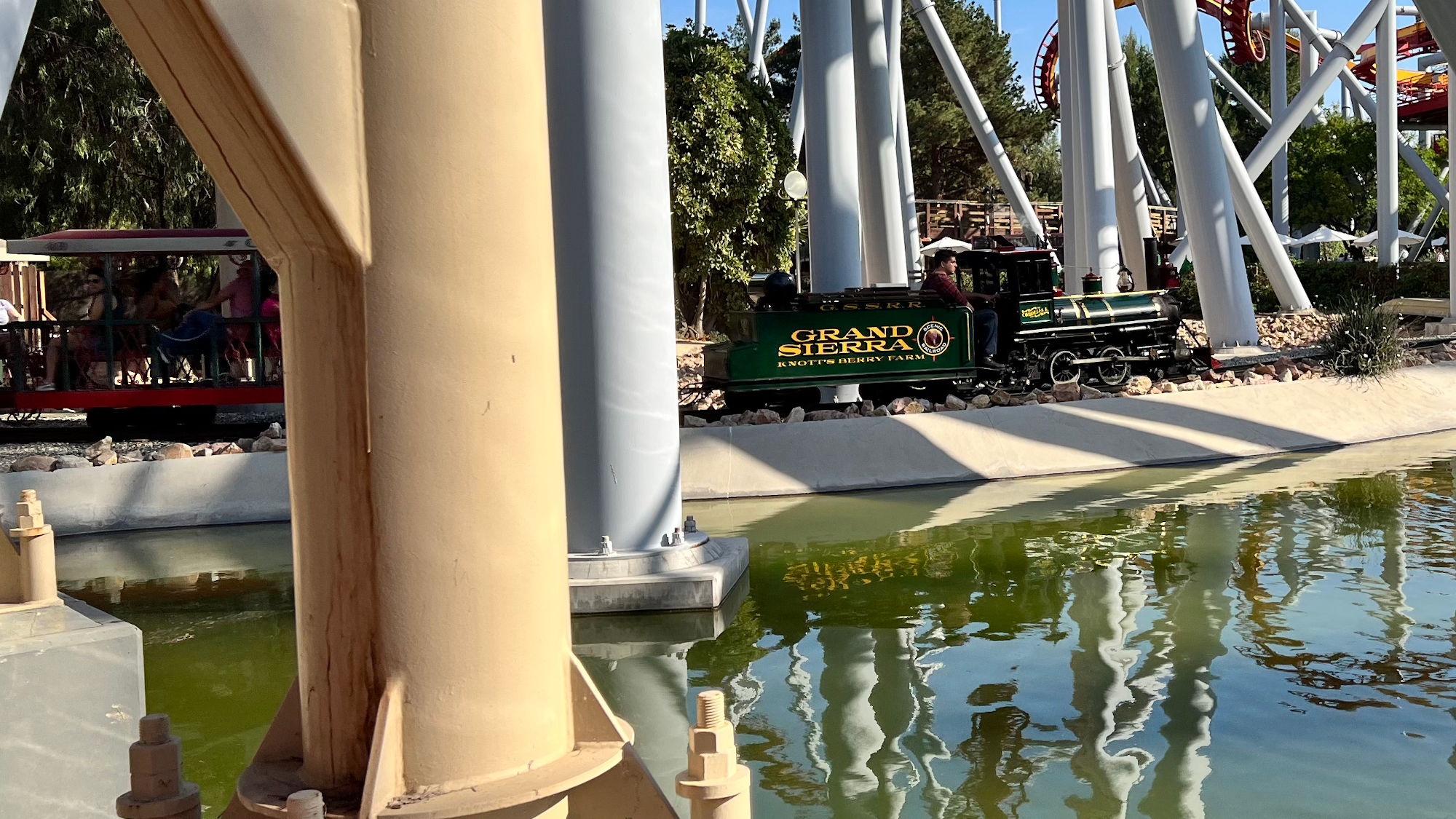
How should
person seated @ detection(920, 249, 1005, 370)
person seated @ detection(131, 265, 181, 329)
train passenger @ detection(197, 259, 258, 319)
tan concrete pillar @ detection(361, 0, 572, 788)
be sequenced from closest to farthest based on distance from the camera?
tan concrete pillar @ detection(361, 0, 572, 788) < person seated @ detection(920, 249, 1005, 370) < person seated @ detection(131, 265, 181, 329) < train passenger @ detection(197, 259, 258, 319)

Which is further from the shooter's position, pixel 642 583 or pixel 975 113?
pixel 975 113

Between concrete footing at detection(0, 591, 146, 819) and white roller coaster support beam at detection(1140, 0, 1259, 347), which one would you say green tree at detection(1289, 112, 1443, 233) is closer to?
white roller coaster support beam at detection(1140, 0, 1259, 347)

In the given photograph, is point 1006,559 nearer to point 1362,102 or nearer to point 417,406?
point 417,406

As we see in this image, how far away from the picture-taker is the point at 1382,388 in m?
16.5

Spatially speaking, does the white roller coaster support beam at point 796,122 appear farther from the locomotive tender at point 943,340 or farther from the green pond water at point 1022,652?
the green pond water at point 1022,652

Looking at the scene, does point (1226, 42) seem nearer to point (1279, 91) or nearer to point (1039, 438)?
point (1279, 91)

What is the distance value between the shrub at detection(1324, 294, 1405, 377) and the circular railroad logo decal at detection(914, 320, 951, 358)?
193 inches

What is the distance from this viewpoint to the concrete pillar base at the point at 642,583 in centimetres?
835

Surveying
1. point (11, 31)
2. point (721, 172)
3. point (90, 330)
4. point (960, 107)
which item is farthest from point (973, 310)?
point (960, 107)

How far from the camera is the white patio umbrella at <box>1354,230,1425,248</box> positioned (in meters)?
48.3

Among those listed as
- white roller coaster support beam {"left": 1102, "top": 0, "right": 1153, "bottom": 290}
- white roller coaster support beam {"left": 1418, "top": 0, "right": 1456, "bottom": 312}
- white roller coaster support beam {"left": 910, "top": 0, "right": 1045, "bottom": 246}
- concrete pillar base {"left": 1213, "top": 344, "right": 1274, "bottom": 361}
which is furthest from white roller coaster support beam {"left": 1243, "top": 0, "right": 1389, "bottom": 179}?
white roller coaster support beam {"left": 1418, "top": 0, "right": 1456, "bottom": 312}

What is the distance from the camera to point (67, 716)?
3842 millimetres

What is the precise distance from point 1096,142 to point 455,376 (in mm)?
21315

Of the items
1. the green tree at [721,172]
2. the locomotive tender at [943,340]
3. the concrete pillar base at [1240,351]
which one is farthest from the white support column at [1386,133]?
the locomotive tender at [943,340]
